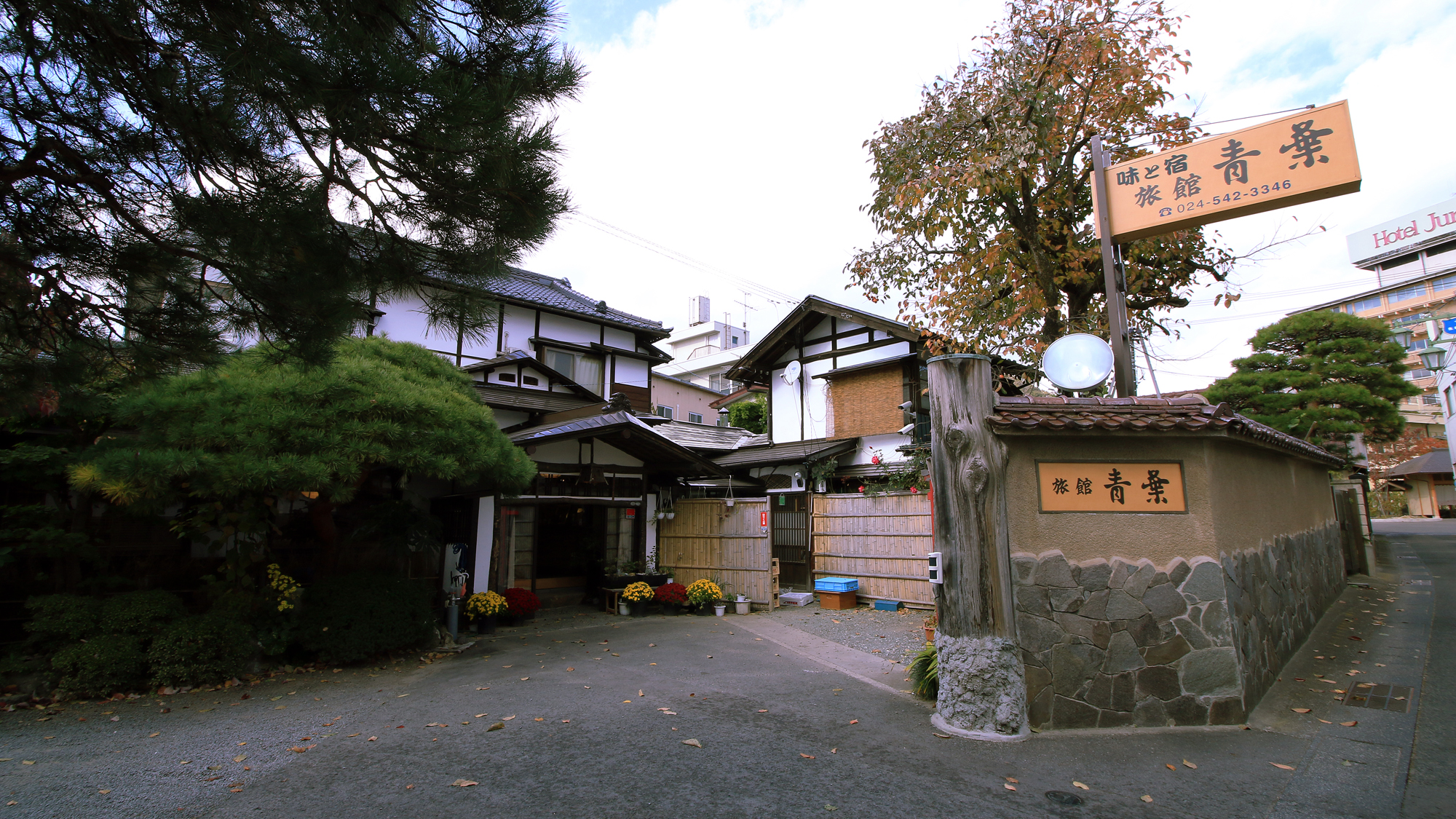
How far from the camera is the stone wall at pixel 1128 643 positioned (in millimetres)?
5574

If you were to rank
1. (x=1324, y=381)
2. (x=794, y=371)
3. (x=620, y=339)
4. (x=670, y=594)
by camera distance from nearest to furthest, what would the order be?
(x=670, y=594), (x=794, y=371), (x=620, y=339), (x=1324, y=381)

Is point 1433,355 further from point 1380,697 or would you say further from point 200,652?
point 200,652

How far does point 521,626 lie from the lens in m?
11.4

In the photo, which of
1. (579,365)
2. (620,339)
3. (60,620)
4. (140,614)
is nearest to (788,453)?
(620,339)

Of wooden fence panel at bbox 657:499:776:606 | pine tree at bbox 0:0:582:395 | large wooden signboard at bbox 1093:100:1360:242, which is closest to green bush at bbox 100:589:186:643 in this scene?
pine tree at bbox 0:0:582:395

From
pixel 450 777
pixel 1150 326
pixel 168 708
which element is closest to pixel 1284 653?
pixel 1150 326

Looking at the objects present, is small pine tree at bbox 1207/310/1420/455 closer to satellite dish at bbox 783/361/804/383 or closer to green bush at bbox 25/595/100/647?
satellite dish at bbox 783/361/804/383

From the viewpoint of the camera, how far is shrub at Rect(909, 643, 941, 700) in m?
6.66

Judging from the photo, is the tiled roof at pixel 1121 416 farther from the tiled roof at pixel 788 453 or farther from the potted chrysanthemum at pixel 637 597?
the tiled roof at pixel 788 453

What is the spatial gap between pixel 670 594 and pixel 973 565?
7.74 m

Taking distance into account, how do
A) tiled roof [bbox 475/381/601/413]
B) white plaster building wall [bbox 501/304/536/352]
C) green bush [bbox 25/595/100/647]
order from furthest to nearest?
white plaster building wall [bbox 501/304/536/352] → tiled roof [bbox 475/381/601/413] → green bush [bbox 25/595/100/647]

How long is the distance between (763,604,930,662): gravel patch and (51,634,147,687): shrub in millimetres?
8150

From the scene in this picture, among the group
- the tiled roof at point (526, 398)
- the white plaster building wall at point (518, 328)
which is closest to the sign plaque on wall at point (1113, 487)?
the tiled roof at point (526, 398)

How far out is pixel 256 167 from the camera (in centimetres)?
400
